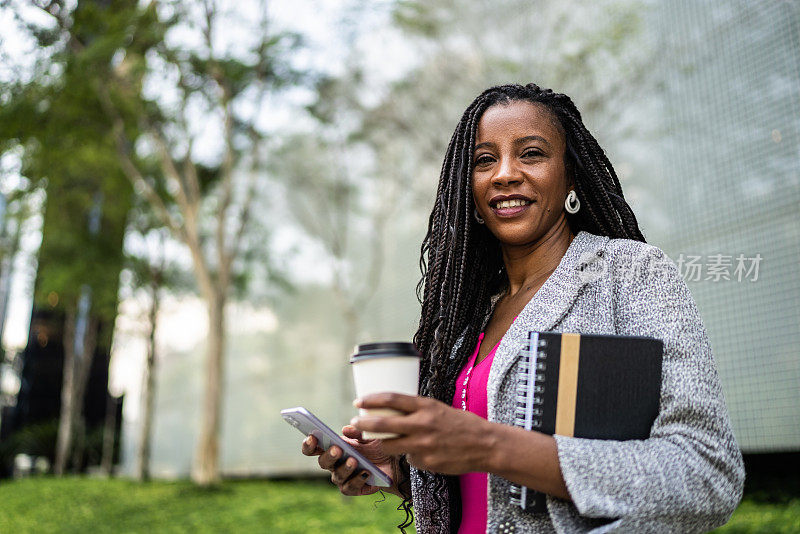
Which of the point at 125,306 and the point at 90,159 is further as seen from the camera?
the point at 125,306

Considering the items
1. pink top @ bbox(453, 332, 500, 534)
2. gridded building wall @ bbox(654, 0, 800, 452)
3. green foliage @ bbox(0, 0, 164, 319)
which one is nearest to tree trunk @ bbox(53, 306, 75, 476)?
green foliage @ bbox(0, 0, 164, 319)

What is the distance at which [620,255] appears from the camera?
1216mm

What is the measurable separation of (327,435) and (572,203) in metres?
0.63

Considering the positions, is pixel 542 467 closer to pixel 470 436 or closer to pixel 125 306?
pixel 470 436

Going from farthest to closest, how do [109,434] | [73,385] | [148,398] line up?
[109,434] → [73,385] → [148,398]

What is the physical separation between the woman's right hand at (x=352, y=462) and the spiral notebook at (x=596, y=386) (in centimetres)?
36

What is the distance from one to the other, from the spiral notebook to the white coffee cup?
226 mm

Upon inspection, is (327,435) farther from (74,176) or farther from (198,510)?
(74,176)

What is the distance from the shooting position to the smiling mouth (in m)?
1.37

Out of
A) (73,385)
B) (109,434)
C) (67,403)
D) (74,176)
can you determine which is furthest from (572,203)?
(109,434)

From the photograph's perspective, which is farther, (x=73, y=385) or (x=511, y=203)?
(x=73, y=385)

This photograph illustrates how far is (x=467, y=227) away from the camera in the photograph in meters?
1.47

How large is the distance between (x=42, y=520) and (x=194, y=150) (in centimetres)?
573

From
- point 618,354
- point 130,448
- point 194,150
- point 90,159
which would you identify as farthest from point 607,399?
point 130,448
